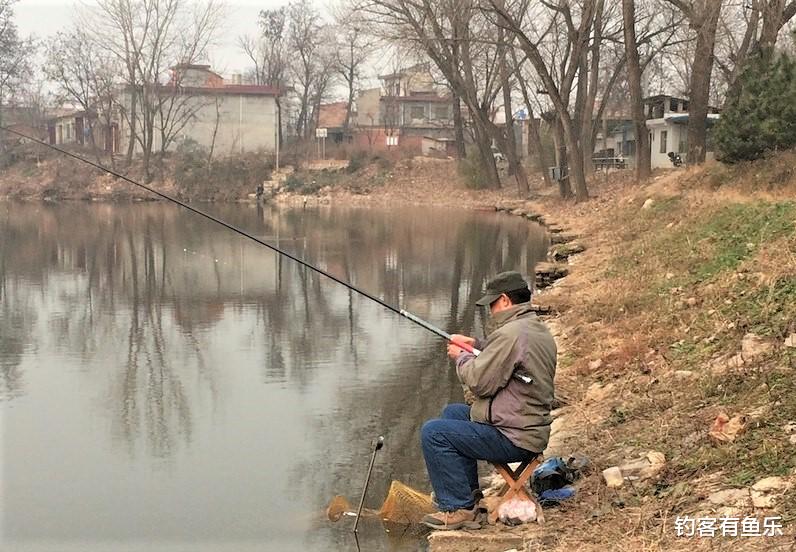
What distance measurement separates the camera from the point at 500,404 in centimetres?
506

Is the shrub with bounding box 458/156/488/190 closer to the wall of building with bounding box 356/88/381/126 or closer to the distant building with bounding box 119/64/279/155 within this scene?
the distant building with bounding box 119/64/279/155

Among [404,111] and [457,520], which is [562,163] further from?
[404,111]

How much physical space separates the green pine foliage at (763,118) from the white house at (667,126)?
18890 mm

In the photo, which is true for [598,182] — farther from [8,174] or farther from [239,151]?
[8,174]

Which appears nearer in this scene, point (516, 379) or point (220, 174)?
point (516, 379)

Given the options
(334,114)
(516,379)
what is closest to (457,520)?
(516,379)

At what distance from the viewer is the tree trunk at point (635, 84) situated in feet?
88.5

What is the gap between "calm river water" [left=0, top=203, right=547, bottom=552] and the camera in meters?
6.23

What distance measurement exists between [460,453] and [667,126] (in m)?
40.8

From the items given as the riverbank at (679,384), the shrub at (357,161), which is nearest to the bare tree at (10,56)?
the shrub at (357,161)

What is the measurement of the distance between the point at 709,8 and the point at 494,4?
6.18m

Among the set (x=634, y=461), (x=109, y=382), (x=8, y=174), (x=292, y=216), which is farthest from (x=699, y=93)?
(x=8, y=174)

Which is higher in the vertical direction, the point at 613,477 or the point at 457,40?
the point at 457,40

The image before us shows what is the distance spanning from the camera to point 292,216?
37062 mm
